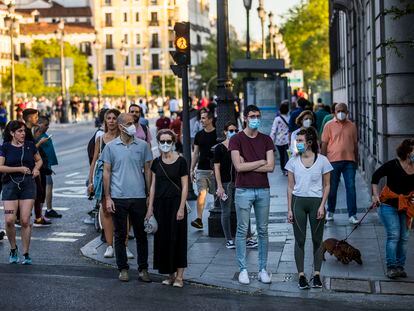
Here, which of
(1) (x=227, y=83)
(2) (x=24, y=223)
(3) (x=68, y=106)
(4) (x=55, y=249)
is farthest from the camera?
(3) (x=68, y=106)

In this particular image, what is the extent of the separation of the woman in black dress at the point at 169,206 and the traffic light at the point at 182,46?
7617mm

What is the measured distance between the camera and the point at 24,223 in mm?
13789

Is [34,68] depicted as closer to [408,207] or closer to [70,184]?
[70,184]

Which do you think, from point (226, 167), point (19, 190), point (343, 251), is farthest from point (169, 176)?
point (19, 190)

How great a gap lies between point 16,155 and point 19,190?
406 millimetres

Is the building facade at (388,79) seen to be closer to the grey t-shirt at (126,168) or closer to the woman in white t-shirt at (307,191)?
the woman in white t-shirt at (307,191)

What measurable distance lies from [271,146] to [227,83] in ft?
14.8

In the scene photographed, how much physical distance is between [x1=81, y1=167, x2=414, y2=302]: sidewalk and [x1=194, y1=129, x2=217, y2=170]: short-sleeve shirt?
922 millimetres

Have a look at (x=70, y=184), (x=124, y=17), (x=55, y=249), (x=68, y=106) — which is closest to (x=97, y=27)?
(x=124, y=17)

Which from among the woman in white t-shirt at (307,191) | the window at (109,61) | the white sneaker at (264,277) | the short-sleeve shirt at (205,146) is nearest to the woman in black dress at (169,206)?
the white sneaker at (264,277)

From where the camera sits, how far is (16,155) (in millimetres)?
13867

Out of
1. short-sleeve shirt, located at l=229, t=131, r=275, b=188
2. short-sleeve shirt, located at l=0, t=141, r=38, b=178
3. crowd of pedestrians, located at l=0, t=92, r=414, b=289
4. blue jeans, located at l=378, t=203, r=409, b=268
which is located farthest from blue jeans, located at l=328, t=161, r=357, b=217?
short-sleeve shirt, located at l=0, t=141, r=38, b=178

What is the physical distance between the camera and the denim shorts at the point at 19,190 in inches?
543

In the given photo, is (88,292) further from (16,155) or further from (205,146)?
(205,146)
